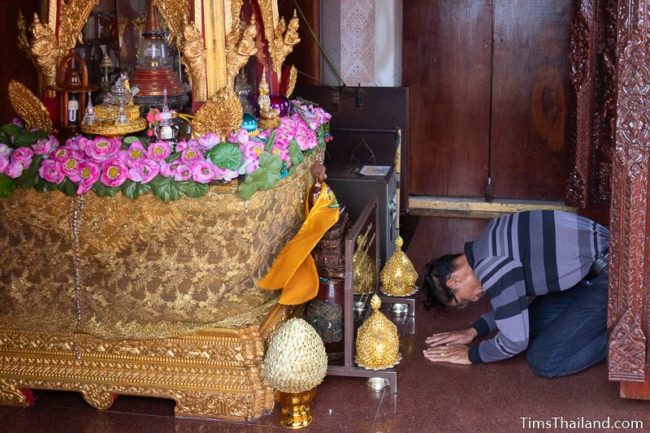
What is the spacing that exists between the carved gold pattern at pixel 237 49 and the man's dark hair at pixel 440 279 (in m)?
1.26

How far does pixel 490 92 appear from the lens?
7371 millimetres

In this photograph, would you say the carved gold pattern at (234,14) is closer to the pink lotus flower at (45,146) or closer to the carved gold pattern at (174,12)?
the carved gold pattern at (174,12)

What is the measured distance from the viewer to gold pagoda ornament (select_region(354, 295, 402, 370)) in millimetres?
4176

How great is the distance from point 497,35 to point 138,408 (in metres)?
4.34

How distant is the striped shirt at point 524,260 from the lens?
4246mm

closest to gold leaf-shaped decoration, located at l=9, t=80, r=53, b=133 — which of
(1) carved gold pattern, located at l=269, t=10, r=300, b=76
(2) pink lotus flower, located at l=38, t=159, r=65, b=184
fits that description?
(2) pink lotus flower, located at l=38, t=159, r=65, b=184

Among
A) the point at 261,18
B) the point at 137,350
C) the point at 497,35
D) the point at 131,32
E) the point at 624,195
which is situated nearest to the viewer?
the point at 624,195

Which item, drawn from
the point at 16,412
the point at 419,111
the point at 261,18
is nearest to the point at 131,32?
the point at 261,18

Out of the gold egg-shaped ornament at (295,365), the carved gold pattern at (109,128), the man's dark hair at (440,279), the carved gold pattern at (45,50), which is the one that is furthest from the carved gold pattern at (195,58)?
the man's dark hair at (440,279)

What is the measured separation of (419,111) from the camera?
7523 millimetres

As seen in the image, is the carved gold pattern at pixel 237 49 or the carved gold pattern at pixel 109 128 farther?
the carved gold pattern at pixel 237 49

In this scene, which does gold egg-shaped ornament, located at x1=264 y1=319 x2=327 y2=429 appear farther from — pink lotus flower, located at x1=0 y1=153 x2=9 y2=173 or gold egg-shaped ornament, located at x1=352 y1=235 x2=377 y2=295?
pink lotus flower, located at x1=0 y1=153 x2=9 y2=173

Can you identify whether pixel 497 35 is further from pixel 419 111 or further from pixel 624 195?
pixel 624 195

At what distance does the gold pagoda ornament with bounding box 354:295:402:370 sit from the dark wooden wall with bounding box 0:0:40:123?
2.37 meters
